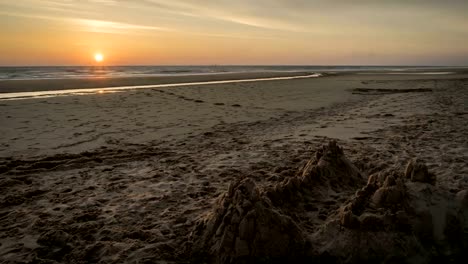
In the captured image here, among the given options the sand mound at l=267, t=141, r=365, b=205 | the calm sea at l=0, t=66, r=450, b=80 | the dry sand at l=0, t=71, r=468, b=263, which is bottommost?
the dry sand at l=0, t=71, r=468, b=263

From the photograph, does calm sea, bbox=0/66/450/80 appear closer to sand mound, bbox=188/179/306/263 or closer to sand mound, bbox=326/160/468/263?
sand mound, bbox=188/179/306/263

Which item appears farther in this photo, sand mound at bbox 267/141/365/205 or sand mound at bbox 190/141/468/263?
sand mound at bbox 267/141/365/205

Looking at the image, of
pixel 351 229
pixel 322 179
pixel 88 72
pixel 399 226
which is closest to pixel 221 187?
pixel 322 179

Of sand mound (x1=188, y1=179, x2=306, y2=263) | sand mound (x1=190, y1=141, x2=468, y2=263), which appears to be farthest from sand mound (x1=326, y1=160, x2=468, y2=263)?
sand mound (x1=188, y1=179, x2=306, y2=263)

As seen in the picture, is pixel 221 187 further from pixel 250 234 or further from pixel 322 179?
pixel 250 234

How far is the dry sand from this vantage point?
2.76 m

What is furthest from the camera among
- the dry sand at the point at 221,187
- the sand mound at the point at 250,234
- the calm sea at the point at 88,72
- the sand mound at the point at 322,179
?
the calm sea at the point at 88,72

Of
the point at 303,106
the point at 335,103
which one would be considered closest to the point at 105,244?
the point at 303,106

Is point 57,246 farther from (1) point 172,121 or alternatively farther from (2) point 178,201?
(1) point 172,121

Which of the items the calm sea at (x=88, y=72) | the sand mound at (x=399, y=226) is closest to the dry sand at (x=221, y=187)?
the sand mound at (x=399, y=226)

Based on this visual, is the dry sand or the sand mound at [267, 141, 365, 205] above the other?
the sand mound at [267, 141, 365, 205]

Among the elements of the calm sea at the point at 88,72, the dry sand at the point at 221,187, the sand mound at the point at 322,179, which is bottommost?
the dry sand at the point at 221,187

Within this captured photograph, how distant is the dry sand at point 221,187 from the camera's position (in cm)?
276

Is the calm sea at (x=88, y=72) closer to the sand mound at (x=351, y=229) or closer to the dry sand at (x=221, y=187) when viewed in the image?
the dry sand at (x=221, y=187)
